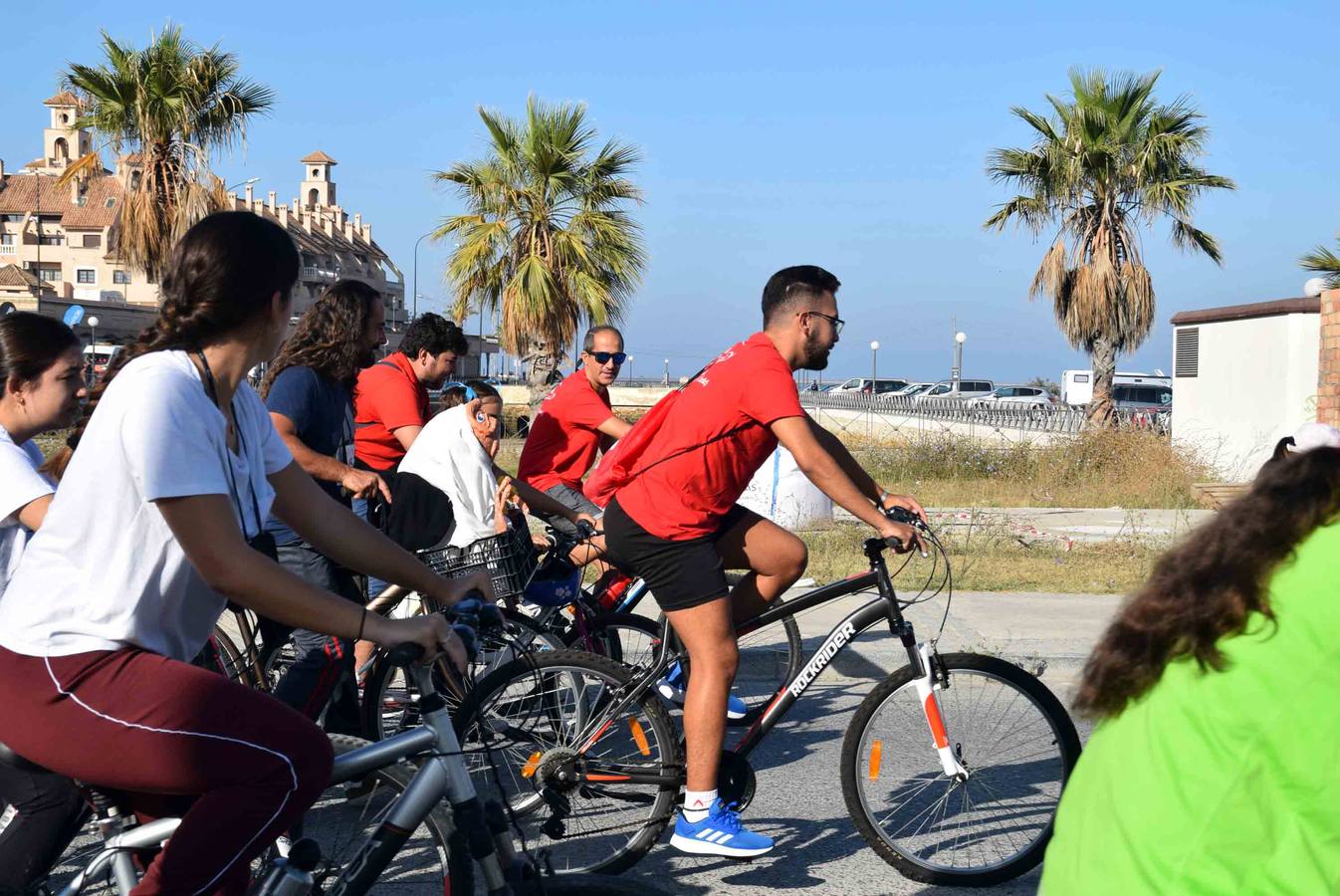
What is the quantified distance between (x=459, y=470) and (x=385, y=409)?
33.7 inches

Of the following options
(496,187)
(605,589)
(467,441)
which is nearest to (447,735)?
(467,441)

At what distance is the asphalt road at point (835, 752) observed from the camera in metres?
4.60

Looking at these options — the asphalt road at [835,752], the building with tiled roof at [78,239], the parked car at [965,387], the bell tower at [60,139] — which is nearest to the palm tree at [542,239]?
the asphalt road at [835,752]

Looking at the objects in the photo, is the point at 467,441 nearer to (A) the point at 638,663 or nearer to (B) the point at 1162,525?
(A) the point at 638,663

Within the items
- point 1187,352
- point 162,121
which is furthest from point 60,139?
point 1187,352

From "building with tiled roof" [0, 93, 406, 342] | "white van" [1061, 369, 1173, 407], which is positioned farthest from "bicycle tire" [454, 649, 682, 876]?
"building with tiled roof" [0, 93, 406, 342]

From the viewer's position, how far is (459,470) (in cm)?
566

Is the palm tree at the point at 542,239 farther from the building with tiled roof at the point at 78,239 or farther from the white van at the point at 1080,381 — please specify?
the building with tiled roof at the point at 78,239

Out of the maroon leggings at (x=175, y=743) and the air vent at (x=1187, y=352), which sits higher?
the air vent at (x=1187, y=352)

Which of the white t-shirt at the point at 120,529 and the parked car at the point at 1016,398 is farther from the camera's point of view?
the parked car at the point at 1016,398

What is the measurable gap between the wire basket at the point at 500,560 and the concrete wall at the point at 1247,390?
15.1 meters

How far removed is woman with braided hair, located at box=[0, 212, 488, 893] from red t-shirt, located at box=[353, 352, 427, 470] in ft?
12.3

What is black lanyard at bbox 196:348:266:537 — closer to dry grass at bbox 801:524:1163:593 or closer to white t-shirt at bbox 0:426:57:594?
white t-shirt at bbox 0:426:57:594

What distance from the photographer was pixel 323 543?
2.97m
